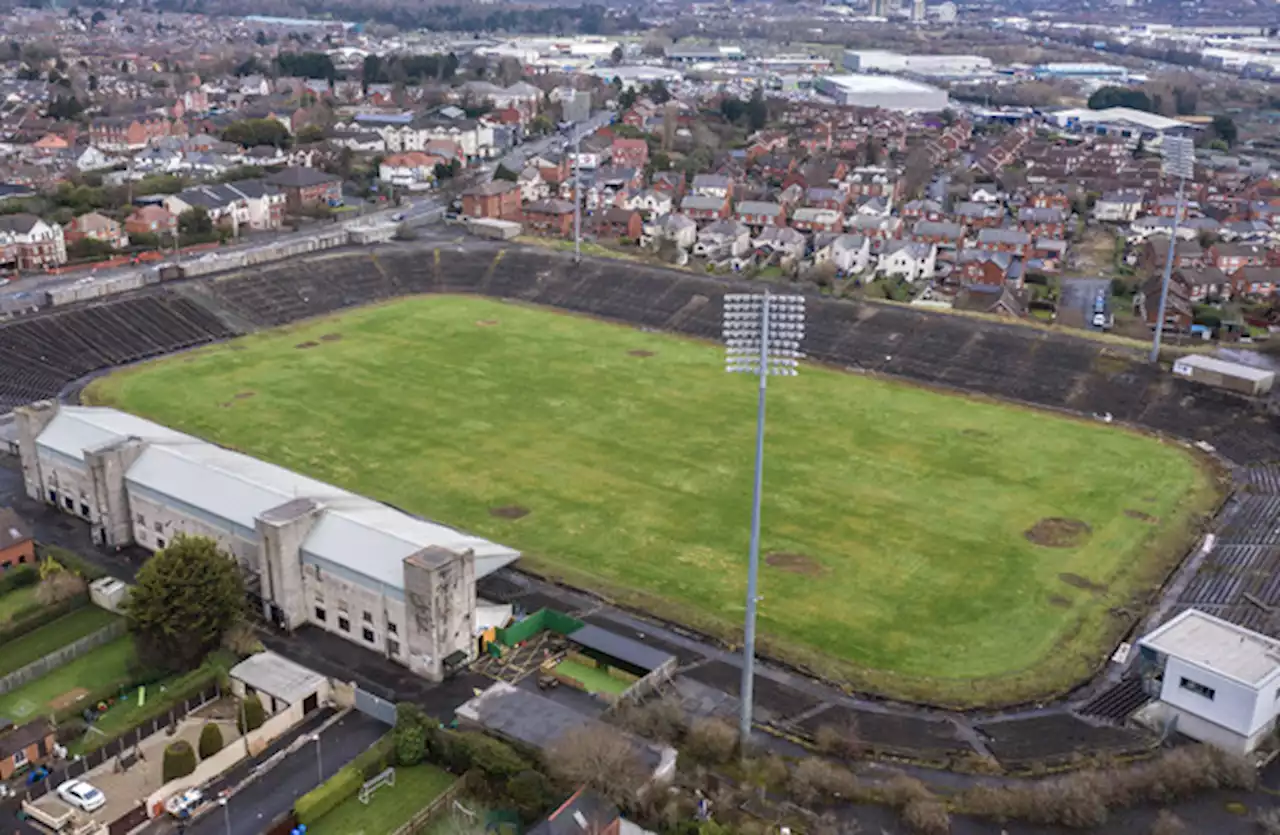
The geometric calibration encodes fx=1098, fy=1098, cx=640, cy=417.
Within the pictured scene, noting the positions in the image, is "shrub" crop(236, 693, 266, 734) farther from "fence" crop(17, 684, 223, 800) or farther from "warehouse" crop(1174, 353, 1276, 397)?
"warehouse" crop(1174, 353, 1276, 397)

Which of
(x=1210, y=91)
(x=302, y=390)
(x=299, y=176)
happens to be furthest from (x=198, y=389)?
(x=1210, y=91)

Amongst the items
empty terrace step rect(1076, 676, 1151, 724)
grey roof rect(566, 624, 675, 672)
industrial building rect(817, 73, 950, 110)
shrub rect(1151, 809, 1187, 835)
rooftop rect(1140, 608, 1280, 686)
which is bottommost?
empty terrace step rect(1076, 676, 1151, 724)

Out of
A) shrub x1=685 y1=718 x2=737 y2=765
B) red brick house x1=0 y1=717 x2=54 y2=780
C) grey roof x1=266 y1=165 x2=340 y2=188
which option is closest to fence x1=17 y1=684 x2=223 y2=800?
red brick house x1=0 y1=717 x2=54 y2=780

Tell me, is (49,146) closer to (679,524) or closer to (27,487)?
(27,487)

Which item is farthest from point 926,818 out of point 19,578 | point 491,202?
point 491,202

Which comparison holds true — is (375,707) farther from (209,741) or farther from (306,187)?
(306,187)
